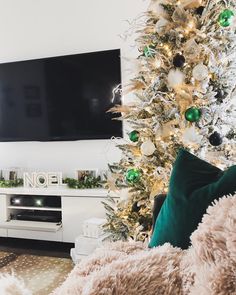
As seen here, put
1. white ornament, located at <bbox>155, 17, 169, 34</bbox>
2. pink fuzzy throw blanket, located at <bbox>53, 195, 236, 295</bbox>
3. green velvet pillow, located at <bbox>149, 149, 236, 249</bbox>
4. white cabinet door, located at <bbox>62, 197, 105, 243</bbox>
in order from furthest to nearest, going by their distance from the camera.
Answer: white cabinet door, located at <bbox>62, 197, 105, 243</bbox> < white ornament, located at <bbox>155, 17, 169, 34</bbox> < green velvet pillow, located at <bbox>149, 149, 236, 249</bbox> < pink fuzzy throw blanket, located at <bbox>53, 195, 236, 295</bbox>

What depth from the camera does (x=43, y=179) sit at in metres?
3.35

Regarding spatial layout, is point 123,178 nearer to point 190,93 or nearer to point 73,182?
point 190,93

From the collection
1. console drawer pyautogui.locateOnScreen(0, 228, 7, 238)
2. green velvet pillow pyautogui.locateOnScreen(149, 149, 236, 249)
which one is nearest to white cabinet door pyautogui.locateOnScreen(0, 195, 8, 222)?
console drawer pyautogui.locateOnScreen(0, 228, 7, 238)

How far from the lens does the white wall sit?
331 cm

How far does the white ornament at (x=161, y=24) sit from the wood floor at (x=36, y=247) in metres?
2.04

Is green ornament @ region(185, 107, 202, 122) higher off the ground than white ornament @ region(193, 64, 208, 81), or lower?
lower

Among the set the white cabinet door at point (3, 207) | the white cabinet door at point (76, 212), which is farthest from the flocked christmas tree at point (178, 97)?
the white cabinet door at point (3, 207)

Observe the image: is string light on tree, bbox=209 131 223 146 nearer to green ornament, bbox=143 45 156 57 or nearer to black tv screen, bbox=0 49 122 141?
green ornament, bbox=143 45 156 57

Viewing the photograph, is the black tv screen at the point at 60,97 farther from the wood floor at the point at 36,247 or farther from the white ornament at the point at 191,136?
the white ornament at the point at 191,136

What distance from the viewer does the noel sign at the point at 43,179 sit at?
3.31 meters

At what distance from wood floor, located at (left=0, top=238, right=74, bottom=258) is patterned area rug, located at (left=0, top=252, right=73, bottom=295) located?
91 millimetres

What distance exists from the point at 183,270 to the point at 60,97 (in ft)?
→ 9.43

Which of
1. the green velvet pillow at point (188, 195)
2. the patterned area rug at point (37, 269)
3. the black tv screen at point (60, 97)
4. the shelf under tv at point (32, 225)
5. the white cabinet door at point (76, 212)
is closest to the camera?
the green velvet pillow at point (188, 195)

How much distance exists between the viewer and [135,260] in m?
0.73
